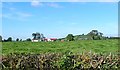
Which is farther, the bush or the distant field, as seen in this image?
the distant field

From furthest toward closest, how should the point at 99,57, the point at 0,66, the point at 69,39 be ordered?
the point at 69,39 < the point at 99,57 < the point at 0,66

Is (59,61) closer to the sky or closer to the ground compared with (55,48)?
closer to the ground

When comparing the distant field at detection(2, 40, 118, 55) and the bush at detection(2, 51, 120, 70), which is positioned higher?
the distant field at detection(2, 40, 118, 55)

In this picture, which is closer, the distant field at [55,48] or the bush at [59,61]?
the bush at [59,61]

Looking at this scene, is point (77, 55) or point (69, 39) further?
point (69, 39)

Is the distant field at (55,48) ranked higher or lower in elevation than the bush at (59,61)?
higher

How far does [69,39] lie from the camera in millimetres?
13961

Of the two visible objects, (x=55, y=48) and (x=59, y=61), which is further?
(x=55, y=48)

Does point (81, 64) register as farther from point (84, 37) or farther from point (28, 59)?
point (84, 37)

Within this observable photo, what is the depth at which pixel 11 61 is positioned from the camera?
747 centimetres

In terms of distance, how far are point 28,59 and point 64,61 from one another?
0.92 metres

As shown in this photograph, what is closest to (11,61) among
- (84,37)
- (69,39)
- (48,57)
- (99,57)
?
(48,57)

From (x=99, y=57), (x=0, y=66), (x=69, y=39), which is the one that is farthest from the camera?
(x=69, y=39)

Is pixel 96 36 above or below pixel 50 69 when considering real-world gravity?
above
